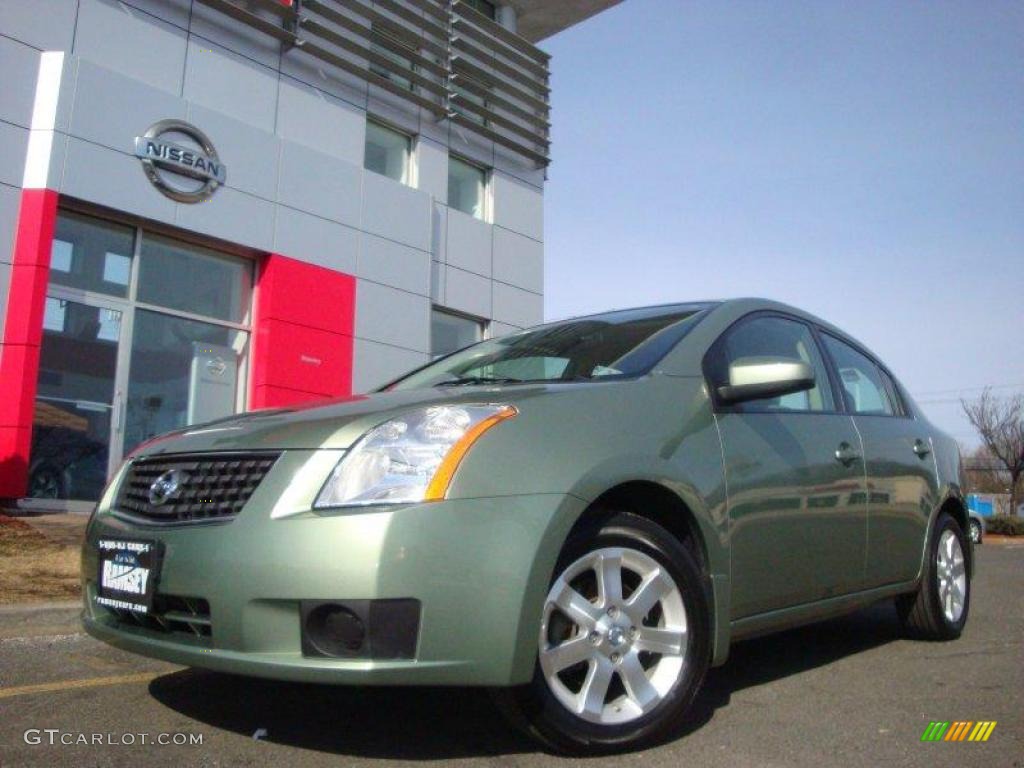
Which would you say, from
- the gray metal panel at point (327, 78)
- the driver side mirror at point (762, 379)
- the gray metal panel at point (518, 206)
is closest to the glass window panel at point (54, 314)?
the gray metal panel at point (327, 78)

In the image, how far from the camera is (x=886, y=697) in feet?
10.7

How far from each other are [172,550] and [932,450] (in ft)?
12.2

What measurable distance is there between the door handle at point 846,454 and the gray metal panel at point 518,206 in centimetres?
1266

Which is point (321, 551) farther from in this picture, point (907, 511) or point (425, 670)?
point (907, 511)

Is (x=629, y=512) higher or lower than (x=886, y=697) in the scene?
higher

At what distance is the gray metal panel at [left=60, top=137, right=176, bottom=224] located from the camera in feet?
33.3

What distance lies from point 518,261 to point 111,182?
741 cm

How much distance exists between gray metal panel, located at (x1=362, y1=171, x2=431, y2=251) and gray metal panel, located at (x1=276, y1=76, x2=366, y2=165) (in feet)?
1.61

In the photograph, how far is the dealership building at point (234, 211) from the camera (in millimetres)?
9984

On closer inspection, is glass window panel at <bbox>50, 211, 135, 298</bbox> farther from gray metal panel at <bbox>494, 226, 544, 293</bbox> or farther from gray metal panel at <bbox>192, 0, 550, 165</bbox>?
gray metal panel at <bbox>494, 226, 544, 293</bbox>

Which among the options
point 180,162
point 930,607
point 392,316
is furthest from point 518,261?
point 930,607

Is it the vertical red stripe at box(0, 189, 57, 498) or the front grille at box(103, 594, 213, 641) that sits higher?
the vertical red stripe at box(0, 189, 57, 498)

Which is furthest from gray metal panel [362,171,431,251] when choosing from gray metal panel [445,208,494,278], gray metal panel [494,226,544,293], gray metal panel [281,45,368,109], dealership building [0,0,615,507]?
gray metal panel [494,226,544,293]

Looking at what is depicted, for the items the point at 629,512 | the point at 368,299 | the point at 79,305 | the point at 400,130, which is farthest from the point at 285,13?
the point at 629,512
